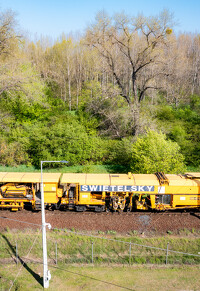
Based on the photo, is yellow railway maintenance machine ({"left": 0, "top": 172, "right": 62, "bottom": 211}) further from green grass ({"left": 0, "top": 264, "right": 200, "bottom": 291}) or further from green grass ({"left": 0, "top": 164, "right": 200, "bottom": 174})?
green grass ({"left": 0, "top": 164, "right": 200, "bottom": 174})

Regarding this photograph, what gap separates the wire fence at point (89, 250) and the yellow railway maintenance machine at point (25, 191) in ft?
9.64

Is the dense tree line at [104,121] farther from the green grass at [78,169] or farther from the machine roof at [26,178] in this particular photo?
the machine roof at [26,178]

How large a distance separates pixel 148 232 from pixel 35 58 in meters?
54.5

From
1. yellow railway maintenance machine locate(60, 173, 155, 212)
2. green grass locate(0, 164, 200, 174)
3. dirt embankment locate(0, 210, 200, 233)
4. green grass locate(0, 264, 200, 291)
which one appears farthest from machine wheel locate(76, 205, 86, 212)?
green grass locate(0, 164, 200, 174)

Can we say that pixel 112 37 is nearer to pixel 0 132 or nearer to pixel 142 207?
pixel 0 132

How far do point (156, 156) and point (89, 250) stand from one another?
12562 mm

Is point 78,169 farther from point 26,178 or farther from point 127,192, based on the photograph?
point 127,192

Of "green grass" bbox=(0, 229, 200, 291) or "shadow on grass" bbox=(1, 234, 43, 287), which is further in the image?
"shadow on grass" bbox=(1, 234, 43, 287)

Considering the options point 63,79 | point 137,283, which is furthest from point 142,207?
point 63,79

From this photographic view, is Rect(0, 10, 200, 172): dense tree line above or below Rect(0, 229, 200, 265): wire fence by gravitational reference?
above

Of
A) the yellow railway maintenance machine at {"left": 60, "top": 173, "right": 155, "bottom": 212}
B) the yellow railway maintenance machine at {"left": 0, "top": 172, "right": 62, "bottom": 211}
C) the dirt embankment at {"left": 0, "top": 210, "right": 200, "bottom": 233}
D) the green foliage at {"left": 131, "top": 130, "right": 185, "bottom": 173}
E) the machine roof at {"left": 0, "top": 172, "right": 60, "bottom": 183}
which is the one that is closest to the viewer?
the dirt embankment at {"left": 0, "top": 210, "right": 200, "bottom": 233}

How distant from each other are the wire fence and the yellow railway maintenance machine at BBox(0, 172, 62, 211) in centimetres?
294

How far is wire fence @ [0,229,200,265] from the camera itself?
17.3 m

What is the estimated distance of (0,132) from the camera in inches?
1452
